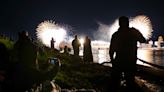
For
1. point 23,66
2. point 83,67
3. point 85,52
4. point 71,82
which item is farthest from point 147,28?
point 23,66

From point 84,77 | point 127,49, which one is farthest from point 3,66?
point 84,77

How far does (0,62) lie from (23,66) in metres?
0.41

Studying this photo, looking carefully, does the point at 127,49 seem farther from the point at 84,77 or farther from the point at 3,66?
the point at 84,77

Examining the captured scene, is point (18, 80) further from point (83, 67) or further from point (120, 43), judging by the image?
point (83, 67)

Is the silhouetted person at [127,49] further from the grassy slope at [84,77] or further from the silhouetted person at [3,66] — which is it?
the silhouetted person at [3,66]

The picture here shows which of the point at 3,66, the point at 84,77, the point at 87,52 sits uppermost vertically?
the point at 3,66

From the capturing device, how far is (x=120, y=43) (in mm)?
8594

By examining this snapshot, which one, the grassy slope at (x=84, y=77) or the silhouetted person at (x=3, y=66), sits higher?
the silhouetted person at (x=3, y=66)

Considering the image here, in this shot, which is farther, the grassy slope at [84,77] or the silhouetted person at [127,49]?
the grassy slope at [84,77]

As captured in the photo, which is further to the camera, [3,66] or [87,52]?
[87,52]

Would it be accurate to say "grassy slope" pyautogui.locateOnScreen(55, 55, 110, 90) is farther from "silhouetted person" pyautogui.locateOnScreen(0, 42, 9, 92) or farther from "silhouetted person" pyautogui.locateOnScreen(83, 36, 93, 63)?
"silhouetted person" pyautogui.locateOnScreen(0, 42, 9, 92)

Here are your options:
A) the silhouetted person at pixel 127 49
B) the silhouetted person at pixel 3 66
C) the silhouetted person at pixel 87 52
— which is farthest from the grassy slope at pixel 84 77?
the silhouetted person at pixel 3 66

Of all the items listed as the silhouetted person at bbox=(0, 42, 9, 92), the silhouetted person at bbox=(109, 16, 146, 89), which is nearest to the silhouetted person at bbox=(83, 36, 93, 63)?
the silhouetted person at bbox=(109, 16, 146, 89)

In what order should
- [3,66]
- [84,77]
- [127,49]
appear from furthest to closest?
[84,77] < [127,49] < [3,66]
